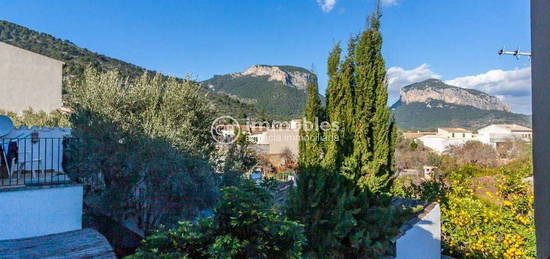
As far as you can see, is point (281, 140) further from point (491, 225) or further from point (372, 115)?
point (372, 115)

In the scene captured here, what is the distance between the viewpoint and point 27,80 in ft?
55.7

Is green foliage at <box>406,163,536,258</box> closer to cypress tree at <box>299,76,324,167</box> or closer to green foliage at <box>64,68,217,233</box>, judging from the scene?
cypress tree at <box>299,76,324,167</box>

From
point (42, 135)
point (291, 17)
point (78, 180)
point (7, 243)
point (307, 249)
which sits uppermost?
point (291, 17)

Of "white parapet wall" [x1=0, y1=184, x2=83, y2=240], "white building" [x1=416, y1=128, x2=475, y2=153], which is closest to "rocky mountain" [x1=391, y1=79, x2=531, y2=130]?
"white building" [x1=416, y1=128, x2=475, y2=153]

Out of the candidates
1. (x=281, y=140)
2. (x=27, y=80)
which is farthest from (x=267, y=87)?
(x=27, y=80)

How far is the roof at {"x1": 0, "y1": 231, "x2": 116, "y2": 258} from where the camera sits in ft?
14.5

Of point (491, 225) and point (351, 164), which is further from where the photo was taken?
point (491, 225)

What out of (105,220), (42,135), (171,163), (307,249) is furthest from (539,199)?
(42,135)

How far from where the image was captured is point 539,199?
1101 mm

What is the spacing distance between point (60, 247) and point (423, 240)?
8857 mm

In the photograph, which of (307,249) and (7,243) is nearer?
Answer: (7,243)

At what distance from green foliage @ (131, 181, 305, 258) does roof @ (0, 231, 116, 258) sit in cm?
191

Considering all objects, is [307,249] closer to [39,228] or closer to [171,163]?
[171,163]

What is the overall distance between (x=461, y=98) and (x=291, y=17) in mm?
50231
